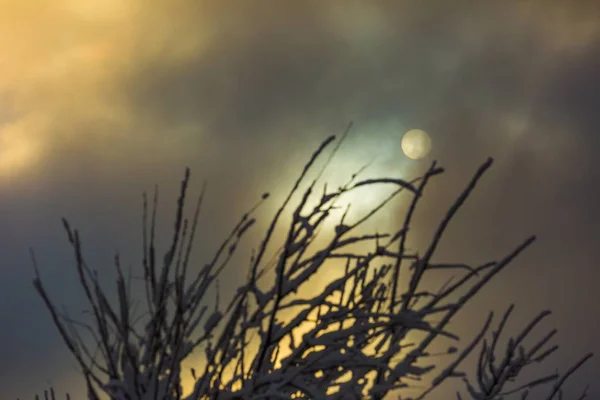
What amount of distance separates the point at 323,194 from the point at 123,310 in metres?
1.09

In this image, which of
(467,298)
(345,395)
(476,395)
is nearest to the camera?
(467,298)

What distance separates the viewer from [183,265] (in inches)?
124

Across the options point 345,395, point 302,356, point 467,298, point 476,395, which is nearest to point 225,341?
point 302,356

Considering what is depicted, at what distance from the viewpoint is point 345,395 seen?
3178 millimetres

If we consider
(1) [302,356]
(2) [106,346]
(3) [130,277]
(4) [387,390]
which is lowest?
(4) [387,390]

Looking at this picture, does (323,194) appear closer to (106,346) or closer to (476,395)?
(106,346)

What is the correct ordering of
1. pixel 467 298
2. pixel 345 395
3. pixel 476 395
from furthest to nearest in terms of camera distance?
1. pixel 476 395
2. pixel 345 395
3. pixel 467 298

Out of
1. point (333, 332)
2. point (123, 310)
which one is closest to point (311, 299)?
point (333, 332)

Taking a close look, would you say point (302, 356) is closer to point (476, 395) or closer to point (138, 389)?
point (138, 389)

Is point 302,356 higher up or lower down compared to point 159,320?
lower down

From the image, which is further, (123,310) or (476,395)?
(476,395)

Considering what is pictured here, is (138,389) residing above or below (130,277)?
below

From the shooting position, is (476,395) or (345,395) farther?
(476,395)

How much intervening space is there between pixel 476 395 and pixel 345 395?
2.73m
